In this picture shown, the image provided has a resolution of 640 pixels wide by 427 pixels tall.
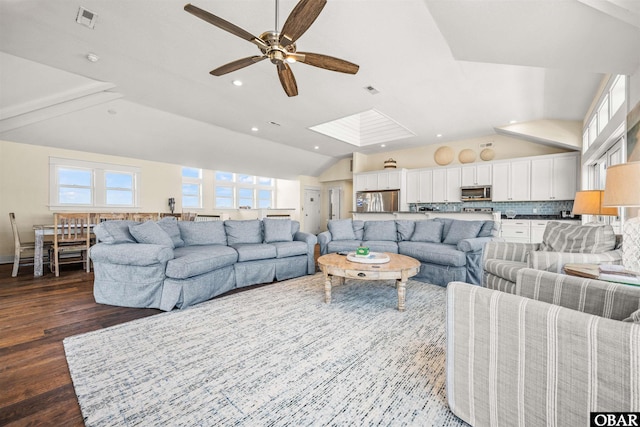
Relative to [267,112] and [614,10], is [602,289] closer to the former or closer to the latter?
[614,10]

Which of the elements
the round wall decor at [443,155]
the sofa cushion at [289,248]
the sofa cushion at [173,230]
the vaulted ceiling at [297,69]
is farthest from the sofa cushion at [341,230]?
the round wall decor at [443,155]

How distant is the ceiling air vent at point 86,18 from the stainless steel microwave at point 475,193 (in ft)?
22.5

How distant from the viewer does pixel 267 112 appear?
15.8 ft

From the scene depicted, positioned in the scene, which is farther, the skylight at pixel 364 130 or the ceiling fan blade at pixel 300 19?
the skylight at pixel 364 130

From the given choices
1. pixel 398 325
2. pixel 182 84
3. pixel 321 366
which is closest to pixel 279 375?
pixel 321 366

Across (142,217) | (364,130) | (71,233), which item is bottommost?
(71,233)

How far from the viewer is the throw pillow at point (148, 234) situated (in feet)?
9.83

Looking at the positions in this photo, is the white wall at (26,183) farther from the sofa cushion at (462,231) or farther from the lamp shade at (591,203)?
the lamp shade at (591,203)

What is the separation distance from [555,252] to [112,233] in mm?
4530

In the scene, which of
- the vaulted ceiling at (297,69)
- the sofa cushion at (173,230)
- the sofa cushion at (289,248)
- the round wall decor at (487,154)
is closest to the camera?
the vaulted ceiling at (297,69)

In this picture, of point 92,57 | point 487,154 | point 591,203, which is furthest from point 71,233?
point 487,154

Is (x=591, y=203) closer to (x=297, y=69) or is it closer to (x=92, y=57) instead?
(x=297, y=69)

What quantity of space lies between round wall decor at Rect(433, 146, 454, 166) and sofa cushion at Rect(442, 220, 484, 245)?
293 centimetres

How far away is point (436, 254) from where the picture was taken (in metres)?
3.65
